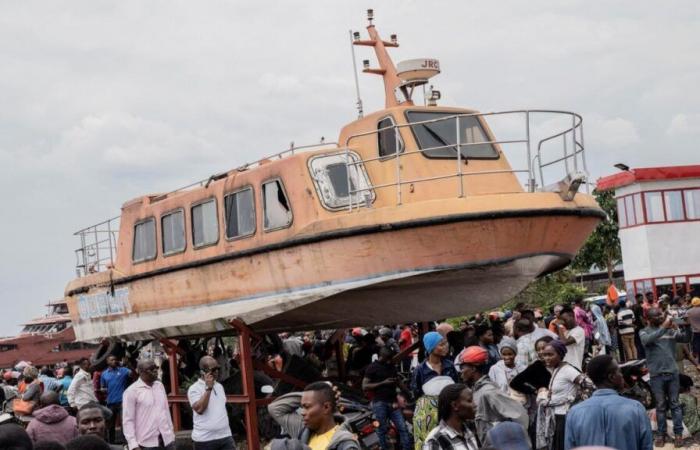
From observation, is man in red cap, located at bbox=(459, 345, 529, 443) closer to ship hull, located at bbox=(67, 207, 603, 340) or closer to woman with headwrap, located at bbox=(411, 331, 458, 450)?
woman with headwrap, located at bbox=(411, 331, 458, 450)

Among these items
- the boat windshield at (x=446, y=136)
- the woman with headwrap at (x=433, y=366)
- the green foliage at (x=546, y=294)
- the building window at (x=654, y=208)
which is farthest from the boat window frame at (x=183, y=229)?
the building window at (x=654, y=208)

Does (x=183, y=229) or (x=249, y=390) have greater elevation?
(x=183, y=229)

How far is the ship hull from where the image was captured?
11078mm

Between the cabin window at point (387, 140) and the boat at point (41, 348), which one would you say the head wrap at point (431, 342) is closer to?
the cabin window at point (387, 140)

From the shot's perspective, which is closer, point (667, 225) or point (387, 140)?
point (387, 140)

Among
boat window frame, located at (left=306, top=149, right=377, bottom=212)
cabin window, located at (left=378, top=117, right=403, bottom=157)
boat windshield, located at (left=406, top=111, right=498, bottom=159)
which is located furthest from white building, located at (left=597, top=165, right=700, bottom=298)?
boat window frame, located at (left=306, top=149, right=377, bottom=212)

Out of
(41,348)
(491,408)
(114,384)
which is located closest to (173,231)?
(114,384)

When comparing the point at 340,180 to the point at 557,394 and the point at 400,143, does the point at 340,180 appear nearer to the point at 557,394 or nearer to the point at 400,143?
the point at 400,143

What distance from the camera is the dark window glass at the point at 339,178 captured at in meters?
12.4

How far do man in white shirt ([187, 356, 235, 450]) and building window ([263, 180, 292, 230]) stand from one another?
9.72 feet

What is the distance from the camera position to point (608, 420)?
6.05 metres

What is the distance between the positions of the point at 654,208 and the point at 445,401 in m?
24.7

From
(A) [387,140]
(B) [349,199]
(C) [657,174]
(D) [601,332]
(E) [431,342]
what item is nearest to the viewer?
(E) [431,342]

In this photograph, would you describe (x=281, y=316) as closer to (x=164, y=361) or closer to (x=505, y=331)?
(x=505, y=331)
